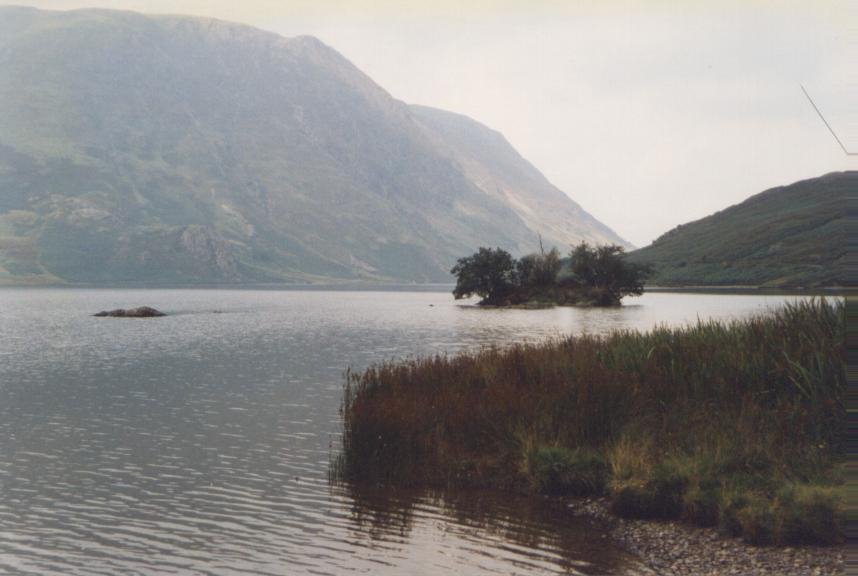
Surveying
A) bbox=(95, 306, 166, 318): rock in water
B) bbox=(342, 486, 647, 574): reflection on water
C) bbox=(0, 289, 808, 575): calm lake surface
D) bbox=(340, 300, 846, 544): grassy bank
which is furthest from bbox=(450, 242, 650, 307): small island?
bbox=(342, 486, 647, 574): reflection on water

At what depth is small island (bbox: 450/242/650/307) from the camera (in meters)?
153

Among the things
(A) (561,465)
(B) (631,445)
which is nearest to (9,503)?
(A) (561,465)

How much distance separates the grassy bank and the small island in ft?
401

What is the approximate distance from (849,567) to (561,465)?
684 inches

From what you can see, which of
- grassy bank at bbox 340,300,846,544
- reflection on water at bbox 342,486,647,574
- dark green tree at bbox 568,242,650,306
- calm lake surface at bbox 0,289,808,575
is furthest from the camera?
dark green tree at bbox 568,242,650,306

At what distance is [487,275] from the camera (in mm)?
153500

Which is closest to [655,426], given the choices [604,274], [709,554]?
[709,554]

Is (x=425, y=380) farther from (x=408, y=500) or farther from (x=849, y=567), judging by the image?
(x=849, y=567)

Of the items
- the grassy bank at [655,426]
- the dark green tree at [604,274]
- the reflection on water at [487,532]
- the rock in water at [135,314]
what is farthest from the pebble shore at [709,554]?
the dark green tree at [604,274]

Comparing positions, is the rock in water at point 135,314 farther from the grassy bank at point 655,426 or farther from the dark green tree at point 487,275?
the grassy bank at point 655,426

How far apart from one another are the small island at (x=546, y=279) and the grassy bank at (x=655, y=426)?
122 meters

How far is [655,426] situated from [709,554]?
7.18m

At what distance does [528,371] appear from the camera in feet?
96.3

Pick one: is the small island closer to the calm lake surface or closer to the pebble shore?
the calm lake surface
